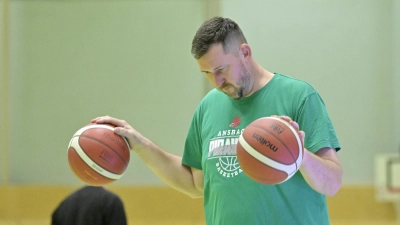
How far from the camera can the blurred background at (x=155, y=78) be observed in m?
5.63

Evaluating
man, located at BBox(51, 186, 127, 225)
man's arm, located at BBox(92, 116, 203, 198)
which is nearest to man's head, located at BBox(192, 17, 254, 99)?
man's arm, located at BBox(92, 116, 203, 198)

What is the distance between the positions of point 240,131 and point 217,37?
0.39m

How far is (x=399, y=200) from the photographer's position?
5.39 meters

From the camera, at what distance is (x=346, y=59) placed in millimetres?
5672

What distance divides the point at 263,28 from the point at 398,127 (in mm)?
1586

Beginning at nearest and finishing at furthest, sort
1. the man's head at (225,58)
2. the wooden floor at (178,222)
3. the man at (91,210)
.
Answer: the man's head at (225,58), the man at (91,210), the wooden floor at (178,222)

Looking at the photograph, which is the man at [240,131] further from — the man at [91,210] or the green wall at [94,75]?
the green wall at [94,75]

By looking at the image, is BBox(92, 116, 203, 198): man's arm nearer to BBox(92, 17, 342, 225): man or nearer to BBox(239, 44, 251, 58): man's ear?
BBox(92, 17, 342, 225): man

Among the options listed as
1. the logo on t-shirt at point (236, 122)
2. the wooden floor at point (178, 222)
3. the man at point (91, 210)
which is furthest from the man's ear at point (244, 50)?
the wooden floor at point (178, 222)

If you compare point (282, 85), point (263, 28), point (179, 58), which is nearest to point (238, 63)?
point (282, 85)

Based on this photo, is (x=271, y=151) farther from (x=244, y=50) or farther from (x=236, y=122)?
(x=244, y=50)

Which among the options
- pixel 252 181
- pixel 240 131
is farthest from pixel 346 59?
pixel 252 181

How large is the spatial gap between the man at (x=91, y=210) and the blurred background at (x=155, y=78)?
7.09 feet

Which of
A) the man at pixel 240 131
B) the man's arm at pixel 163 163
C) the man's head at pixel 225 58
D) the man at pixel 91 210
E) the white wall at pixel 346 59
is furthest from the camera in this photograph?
the white wall at pixel 346 59
